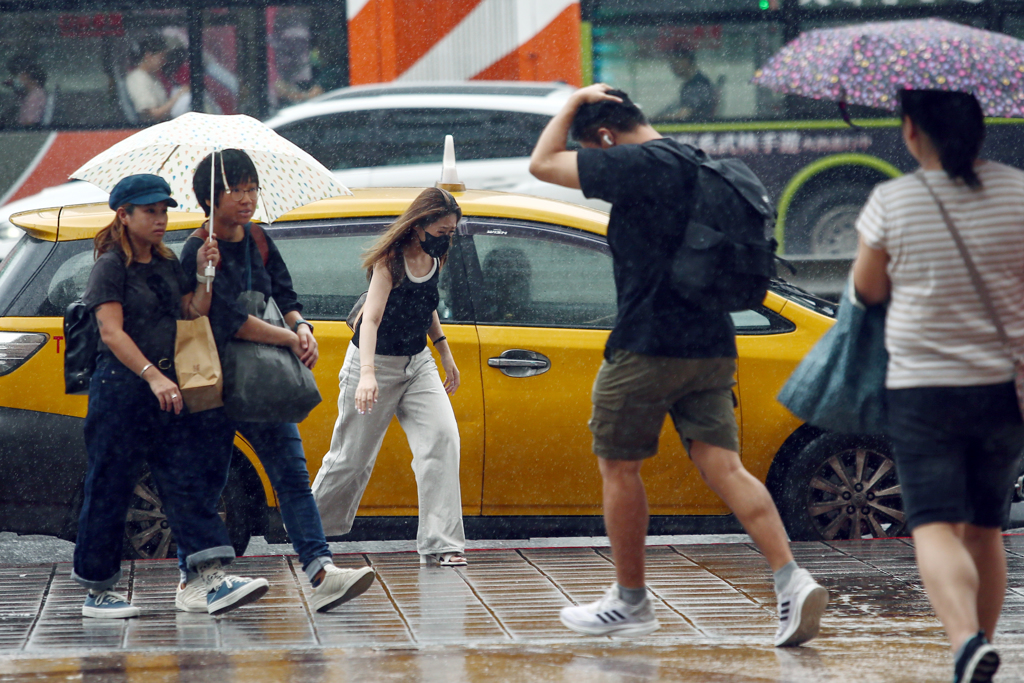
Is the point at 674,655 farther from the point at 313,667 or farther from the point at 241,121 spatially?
the point at 241,121

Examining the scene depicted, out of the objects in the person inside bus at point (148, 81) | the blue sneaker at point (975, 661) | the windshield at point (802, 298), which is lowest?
the blue sneaker at point (975, 661)

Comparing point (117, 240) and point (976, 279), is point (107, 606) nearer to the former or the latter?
point (117, 240)

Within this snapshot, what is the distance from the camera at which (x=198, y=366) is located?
4.67 m

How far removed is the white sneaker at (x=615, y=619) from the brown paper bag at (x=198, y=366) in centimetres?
149

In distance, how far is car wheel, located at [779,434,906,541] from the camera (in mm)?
5914

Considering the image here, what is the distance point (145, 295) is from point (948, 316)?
8.98ft

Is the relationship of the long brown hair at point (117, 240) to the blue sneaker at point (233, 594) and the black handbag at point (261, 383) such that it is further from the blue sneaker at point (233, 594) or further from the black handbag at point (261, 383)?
the blue sneaker at point (233, 594)

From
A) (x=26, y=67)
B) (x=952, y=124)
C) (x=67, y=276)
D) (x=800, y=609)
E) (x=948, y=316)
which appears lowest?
(x=800, y=609)

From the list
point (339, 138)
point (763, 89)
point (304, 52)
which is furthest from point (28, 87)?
point (763, 89)

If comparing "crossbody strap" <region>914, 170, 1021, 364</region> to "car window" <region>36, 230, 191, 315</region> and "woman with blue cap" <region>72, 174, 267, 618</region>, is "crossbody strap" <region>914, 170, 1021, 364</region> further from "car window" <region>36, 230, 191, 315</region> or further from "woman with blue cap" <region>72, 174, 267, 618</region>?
"car window" <region>36, 230, 191, 315</region>

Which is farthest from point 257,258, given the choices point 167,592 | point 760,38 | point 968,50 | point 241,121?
point 760,38

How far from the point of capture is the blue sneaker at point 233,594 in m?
4.66

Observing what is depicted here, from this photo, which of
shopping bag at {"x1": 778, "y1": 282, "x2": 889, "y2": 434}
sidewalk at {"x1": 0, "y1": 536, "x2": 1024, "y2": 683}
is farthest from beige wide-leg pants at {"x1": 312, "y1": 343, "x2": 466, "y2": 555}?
shopping bag at {"x1": 778, "y1": 282, "x2": 889, "y2": 434}

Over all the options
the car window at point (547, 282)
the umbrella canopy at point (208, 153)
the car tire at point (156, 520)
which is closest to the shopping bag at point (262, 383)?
the umbrella canopy at point (208, 153)
